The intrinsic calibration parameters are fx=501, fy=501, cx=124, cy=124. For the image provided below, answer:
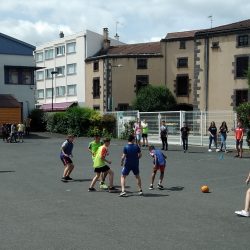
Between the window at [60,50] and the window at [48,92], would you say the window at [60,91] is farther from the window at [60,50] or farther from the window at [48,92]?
the window at [60,50]

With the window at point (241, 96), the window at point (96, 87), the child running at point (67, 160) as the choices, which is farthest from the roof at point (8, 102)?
the child running at point (67, 160)

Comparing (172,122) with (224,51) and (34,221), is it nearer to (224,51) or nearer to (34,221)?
(224,51)

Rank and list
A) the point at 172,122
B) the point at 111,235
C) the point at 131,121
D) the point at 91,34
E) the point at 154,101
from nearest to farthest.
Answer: the point at 111,235 → the point at 172,122 → the point at 131,121 → the point at 154,101 → the point at 91,34

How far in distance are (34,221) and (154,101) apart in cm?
4647

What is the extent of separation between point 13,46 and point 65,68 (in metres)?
24.4

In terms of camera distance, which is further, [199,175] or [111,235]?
[199,175]

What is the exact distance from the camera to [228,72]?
147ft

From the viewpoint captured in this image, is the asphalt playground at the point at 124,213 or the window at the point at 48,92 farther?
the window at the point at 48,92

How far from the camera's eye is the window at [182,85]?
2306 inches

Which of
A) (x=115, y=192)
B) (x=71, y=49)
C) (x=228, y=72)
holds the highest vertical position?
(x=71, y=49)

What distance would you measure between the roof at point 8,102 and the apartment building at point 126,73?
63.0 ft

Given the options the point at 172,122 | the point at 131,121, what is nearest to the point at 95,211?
the point at 172,122

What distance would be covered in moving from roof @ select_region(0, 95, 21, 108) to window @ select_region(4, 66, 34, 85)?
2190mm

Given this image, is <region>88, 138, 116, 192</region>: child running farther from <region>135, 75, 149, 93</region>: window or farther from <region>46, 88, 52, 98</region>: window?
<region>46, 88, 52, 98</region>: window
